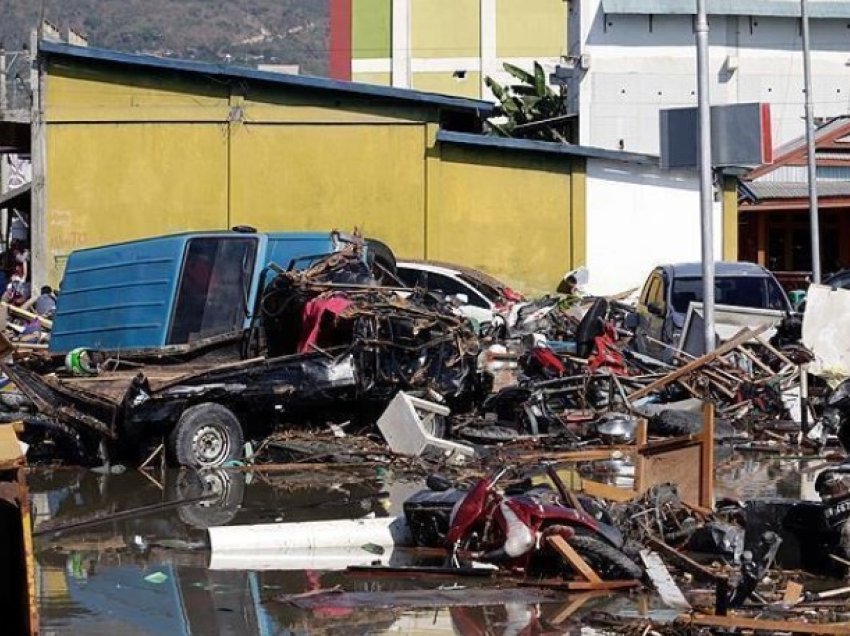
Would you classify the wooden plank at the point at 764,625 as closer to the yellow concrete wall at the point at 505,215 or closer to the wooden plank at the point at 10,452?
the wooden plank at the point at 10,452

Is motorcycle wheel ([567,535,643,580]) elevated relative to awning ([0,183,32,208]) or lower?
lower

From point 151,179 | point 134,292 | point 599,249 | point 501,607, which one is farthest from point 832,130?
point 501,607

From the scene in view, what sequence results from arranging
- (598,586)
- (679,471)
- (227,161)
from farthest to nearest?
(227,161), (679,471), (598,586)

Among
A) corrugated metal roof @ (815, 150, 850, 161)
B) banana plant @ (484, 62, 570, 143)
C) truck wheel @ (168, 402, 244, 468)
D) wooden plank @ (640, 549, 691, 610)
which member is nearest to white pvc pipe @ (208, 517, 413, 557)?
wooden plank @ (640, 549, 691, 610)

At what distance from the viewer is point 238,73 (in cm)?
2922

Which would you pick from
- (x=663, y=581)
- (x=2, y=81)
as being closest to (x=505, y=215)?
(x=2, y=81)

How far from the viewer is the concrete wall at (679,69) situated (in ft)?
148

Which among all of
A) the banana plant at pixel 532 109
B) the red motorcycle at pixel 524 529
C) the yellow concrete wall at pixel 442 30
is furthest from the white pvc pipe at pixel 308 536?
the yellow concrete wall at pixel 442 30

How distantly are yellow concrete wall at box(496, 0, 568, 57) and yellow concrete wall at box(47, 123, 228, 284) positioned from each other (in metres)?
38.8

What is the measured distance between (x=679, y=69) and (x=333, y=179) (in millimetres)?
18430

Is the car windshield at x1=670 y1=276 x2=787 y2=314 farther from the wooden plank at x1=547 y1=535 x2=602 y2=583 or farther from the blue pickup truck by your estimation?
the wooden plank at x1=547 y1=535 x2=602 y2=583

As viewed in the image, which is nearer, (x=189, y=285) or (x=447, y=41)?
(x=189, y=285)

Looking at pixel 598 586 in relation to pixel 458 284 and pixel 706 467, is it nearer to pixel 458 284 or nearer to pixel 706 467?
pixel 706 467

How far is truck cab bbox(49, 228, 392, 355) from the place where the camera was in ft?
53.7
